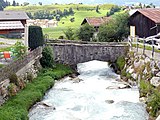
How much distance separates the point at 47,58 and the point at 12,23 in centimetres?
1367

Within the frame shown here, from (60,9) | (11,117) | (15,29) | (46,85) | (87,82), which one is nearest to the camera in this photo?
(11,117)

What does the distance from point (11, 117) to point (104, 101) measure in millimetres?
8654

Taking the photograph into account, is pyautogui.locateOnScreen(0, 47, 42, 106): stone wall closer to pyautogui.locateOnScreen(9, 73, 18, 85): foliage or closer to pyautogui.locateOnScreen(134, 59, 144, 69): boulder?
pyautogui.locateOnScreen(9, 73, 18, 85): foliage

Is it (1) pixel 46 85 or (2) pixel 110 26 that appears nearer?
(1) pixel 46 85

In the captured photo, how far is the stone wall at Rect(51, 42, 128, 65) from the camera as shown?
45.6 m

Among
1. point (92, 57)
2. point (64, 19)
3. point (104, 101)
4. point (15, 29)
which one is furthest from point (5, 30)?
point (64, 19)

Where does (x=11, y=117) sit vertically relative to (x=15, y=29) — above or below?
below

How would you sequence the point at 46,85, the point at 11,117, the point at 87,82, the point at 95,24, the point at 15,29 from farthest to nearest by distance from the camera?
the point at 95,24
the point at 15,29
the point at 87,82
the point at 46,85
the point at 11,117

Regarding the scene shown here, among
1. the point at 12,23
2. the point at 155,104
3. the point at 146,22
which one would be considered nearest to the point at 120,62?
the point at 146,22

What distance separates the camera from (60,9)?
436 feet

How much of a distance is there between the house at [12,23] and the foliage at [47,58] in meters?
8.27

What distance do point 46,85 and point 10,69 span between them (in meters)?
5.47

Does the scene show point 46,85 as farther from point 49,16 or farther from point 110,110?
point 49,16

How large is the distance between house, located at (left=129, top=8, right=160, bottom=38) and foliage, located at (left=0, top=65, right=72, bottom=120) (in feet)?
50.1
